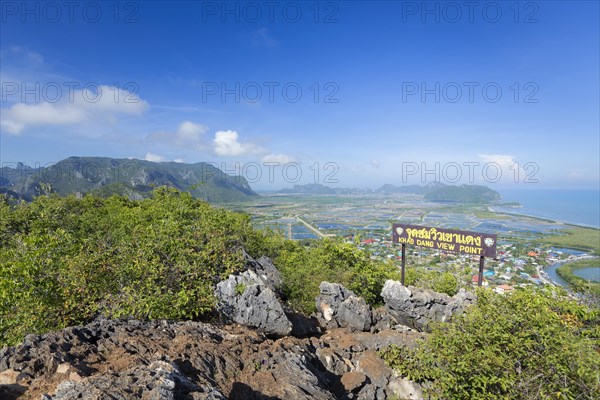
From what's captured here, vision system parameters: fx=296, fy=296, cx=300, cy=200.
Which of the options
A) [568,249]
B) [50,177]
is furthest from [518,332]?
[50,177]

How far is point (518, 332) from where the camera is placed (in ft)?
28.4

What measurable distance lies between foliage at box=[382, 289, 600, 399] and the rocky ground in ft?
5.31

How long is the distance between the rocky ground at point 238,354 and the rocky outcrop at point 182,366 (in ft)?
0.08

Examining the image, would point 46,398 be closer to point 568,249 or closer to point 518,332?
point 518,332

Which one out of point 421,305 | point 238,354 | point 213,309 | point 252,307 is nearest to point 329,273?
point 421,305

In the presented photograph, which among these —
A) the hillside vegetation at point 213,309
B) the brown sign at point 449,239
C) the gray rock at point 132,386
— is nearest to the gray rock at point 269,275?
the hillside vegetation at point 213,309

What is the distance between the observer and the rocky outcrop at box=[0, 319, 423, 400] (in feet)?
17.8

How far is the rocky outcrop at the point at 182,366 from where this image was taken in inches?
213

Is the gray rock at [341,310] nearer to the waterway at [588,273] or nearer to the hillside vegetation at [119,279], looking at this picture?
the hillside vegetation at [119,279]

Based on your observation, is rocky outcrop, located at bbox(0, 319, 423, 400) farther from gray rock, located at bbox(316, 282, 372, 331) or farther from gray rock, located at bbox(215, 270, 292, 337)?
gray rock, located at bbox(316, 282, 372, 331)

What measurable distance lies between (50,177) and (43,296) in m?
166

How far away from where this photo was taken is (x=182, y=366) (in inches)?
288

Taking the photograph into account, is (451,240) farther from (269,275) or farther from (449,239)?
(269,275)

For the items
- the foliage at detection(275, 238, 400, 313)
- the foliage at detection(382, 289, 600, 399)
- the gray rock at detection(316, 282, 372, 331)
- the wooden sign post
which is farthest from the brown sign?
the foliage at detection(382, 289, 600, 399)
